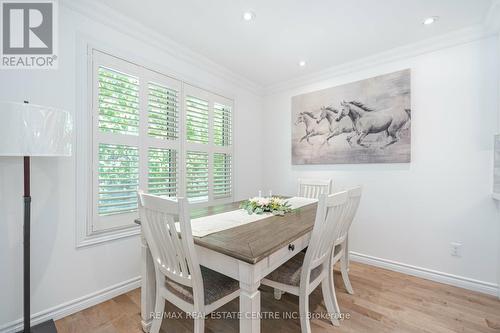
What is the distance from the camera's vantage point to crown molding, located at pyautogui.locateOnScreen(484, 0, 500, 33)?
5.66ft

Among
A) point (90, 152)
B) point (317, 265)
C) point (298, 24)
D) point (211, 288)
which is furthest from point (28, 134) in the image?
point (298, 24)

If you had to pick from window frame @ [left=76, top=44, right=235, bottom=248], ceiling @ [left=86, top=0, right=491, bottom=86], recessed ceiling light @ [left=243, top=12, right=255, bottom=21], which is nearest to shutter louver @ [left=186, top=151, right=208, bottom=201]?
window frame @ [left=76, top=44, right=235, bottom=248]

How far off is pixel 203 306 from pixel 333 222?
91 cm

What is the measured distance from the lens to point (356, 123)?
8.77 feet

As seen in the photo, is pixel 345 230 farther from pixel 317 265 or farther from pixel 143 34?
pixel 143 34

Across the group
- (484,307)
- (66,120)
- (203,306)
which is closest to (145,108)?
(66,120)

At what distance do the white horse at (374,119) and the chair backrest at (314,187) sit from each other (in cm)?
66

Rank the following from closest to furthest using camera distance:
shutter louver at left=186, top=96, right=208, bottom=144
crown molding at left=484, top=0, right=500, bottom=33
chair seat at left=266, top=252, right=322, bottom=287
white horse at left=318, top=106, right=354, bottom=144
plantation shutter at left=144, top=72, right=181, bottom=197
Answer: chair seat at left=266, top=252, right=322, bottom=287 → crown molding at left=484, top=0, right=500, bottom=33 → plantation shutter at left=144, top=72, right=181, bottom=197 → shutter louver at left=186, top=96, right=208, bottom=144 → white horse at left=318, top=106, right=354, bottom=144

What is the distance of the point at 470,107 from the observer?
2.08 metres

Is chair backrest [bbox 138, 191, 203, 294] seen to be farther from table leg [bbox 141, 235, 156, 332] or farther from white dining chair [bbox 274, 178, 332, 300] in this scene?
white dining chair [bbox 274, 178, 332, 300]

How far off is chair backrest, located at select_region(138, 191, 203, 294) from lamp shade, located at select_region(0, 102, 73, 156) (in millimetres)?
669


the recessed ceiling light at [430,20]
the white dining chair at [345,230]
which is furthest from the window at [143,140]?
the recessed ceiling light at [430,20]

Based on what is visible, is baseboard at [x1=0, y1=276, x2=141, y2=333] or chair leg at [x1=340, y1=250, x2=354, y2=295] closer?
baseboard at [x1=0, y1=276, x2=141, y2=333]

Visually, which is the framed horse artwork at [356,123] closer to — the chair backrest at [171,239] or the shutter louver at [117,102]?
the shutter louver at [117,102]
